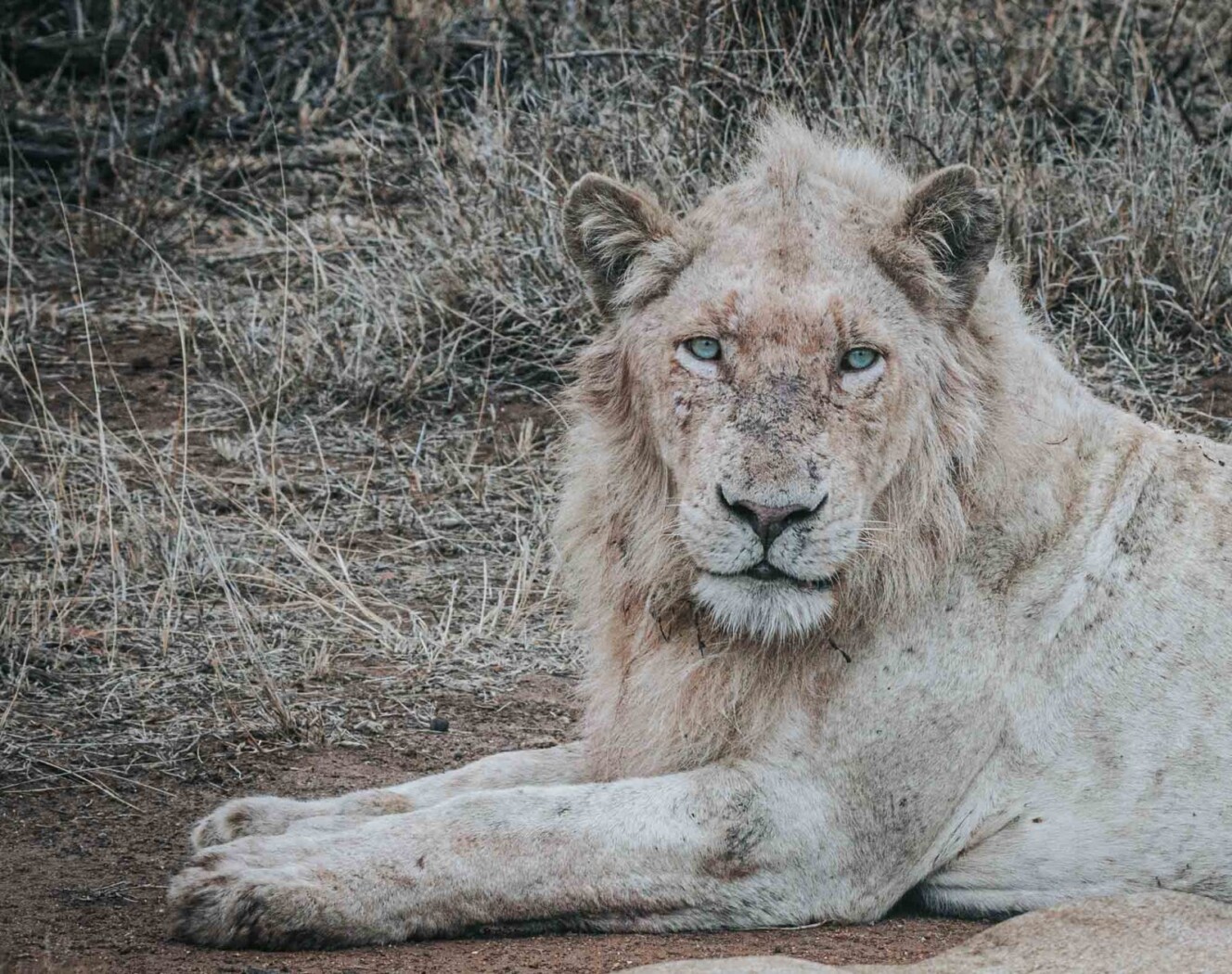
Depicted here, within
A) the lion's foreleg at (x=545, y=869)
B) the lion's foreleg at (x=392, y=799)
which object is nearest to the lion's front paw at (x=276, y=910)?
the lion's foreleg at (x=545, y=869)

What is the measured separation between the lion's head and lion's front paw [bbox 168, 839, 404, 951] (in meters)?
0.94

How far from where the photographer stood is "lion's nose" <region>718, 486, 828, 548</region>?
327 cm

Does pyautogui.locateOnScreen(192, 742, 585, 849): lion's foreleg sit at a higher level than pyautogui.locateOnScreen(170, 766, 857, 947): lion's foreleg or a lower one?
lower

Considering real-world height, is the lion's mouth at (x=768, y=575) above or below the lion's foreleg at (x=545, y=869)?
above

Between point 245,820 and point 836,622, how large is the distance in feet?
4.74

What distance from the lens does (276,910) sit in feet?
11.2

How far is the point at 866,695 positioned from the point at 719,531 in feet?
1.82

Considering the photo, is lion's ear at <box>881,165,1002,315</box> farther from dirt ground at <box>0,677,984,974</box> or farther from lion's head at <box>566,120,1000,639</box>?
dirt ground at <box>0,677,984,974</box>

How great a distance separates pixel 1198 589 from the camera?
12.3 ft

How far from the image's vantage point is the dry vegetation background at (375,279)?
211 inches

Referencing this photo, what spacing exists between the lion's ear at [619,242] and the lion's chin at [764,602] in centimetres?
71

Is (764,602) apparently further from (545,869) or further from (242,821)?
(242,821)

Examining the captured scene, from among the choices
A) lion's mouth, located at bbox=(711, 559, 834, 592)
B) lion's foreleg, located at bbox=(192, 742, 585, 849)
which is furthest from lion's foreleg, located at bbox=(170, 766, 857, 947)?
lion's mouth, located at bbox=(711, 559, 834, 592)

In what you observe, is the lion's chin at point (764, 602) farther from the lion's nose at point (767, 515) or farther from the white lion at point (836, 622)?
the lion's nose at point (767, 515)
